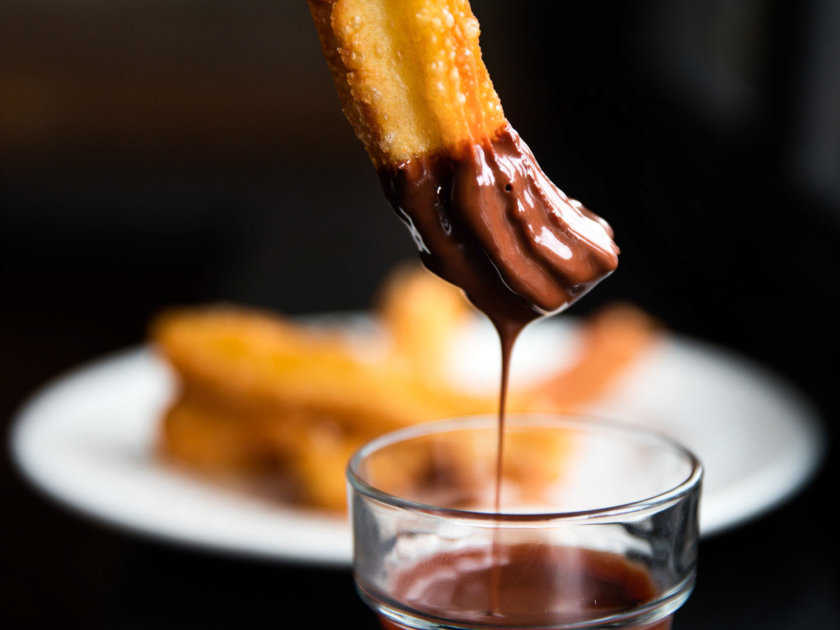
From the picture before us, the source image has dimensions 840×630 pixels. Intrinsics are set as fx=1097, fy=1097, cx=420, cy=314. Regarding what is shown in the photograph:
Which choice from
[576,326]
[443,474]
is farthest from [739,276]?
[443,474]

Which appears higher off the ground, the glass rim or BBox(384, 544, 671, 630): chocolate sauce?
the glass rim

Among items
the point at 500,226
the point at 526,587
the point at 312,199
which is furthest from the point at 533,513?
the point at 312,199

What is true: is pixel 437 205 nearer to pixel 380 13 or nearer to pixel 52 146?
pixel 380 13

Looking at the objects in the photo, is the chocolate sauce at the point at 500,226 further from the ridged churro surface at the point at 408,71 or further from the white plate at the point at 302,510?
the white plate at the point at 302,510

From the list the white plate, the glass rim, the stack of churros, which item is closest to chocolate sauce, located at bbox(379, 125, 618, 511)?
the glass rim

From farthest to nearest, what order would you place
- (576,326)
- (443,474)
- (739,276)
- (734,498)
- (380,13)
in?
(739,276), (576,326), (734,498), (443,474), (380,13)

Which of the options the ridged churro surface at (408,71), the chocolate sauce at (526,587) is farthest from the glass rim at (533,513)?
the ridged churro surface at (408,71)

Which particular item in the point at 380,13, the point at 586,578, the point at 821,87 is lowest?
the point at 586,578

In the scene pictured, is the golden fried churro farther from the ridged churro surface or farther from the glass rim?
the glass rim
